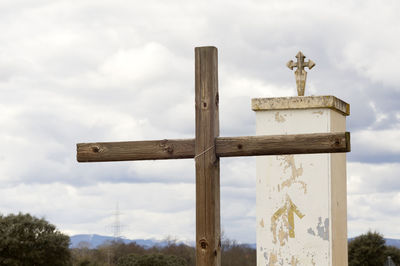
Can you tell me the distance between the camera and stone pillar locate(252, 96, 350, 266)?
29.6ft

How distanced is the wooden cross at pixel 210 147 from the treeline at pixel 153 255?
91.2 feet

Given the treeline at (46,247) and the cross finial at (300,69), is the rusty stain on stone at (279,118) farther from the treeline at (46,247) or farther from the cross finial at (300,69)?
the treeline at (46,247)

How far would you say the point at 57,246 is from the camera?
3045 cm

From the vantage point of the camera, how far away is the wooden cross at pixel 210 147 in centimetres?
575

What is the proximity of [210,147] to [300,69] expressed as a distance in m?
4.39

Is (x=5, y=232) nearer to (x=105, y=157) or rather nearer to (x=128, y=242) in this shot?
(x=128, y=242)

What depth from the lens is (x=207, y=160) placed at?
5855 millimetres

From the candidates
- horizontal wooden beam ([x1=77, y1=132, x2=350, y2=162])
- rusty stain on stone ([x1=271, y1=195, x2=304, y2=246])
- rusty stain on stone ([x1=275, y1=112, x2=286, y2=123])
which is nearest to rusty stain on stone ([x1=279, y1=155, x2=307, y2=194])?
rusty stain on stone ([x1=271, y1=195, x2=304, y2=246])

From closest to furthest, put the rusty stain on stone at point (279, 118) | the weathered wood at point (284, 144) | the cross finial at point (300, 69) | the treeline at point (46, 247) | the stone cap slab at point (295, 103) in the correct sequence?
the weathered wood at point (284, 144) → the stone cap slab at point (295, 103) → the rusty stain on stone at point (279, 118) → the cross finial at point (300, 69) → the treeline at point (46, 247)

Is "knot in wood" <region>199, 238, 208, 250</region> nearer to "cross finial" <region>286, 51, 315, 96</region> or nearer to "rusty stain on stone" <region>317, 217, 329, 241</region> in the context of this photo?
"rusty stain on stone" <region>317, 217, 329, 241</region>

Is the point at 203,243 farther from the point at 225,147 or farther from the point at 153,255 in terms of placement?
the point at 153,255

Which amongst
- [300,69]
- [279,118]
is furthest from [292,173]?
[300,69]

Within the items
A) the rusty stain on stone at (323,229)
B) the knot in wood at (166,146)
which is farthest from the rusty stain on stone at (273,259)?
the knot in wood at (166,146)

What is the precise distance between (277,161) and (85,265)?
1020 inches
